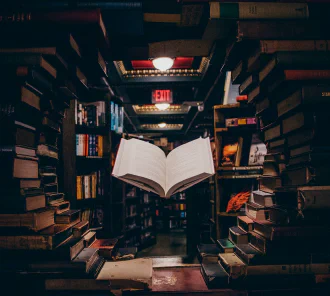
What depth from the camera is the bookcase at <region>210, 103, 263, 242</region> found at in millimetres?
2725

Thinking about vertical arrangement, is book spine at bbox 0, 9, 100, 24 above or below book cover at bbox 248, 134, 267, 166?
above

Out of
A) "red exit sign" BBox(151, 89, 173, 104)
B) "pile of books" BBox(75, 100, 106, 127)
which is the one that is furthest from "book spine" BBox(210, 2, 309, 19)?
"red exit sign" BBox(151, 89, 173, 104)

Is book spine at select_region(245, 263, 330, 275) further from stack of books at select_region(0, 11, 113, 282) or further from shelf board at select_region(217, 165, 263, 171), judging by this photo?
shelf board at select_region(217, 165, 263, 171)

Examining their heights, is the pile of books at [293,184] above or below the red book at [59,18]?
below

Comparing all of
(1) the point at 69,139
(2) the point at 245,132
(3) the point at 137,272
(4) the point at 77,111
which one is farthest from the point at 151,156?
(2) the point at 245,132

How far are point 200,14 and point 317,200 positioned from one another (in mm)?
1052

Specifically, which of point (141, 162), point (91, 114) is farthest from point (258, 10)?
point (91, 114)

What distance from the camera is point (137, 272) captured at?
107 cm

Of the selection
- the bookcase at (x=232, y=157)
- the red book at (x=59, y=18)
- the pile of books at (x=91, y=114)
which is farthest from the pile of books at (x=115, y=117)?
the red book at (x=59, y=18)

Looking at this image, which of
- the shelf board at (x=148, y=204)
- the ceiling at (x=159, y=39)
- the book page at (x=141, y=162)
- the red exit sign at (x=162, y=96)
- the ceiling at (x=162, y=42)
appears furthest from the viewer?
the shelf board at (x=148, y=204)

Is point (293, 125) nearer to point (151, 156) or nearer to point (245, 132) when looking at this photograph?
point (151, 156)

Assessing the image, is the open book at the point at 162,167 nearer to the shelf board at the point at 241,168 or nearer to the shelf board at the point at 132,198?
the shelf board at the point at 241,168

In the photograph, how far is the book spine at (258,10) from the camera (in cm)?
104

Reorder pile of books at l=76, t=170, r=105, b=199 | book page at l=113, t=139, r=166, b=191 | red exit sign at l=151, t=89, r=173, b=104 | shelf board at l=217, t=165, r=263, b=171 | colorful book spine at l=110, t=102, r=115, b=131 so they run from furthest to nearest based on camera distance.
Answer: red exit sign at l=151, t=89, r=173, b=104 < colorful book spine at l=110, t=102, r=115, b=131 < shelf board at l=217, t=165, r=263, b=171 < pile of books at l=76, t=170, r=105, b=199 < book page at l=113, t=139, r=166, b=191
